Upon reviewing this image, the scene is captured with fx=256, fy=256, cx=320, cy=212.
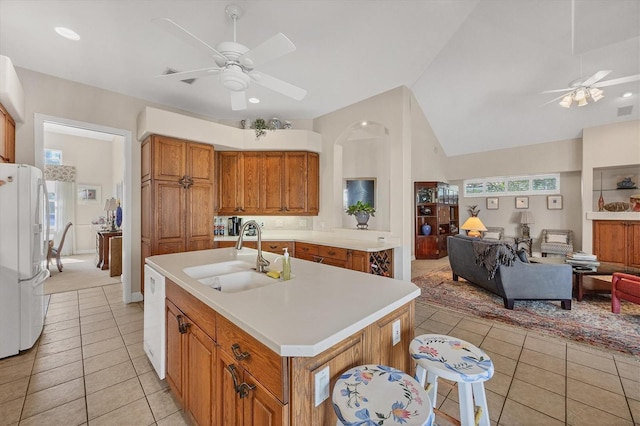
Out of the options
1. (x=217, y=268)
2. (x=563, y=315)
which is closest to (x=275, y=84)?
(x=217, y=268)

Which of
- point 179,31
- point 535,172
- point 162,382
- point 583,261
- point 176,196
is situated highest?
point 179,31

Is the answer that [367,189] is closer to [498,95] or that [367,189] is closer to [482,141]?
[498,95]

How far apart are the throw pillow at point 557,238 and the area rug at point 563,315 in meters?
3.19

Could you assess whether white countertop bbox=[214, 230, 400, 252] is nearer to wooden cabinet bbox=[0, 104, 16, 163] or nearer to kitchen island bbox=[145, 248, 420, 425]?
kitchen island bbox=[145, 248, 420, 425]

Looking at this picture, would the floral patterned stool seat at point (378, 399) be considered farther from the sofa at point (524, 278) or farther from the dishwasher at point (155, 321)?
the sofa at point (524, 278)

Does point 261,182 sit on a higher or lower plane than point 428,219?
higher

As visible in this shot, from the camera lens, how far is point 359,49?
2791mm

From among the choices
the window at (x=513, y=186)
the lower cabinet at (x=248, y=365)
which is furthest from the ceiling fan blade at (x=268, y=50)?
the window at (x=513, y=186)

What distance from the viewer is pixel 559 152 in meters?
6.26

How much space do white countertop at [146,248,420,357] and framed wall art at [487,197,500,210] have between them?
7929 millimetres

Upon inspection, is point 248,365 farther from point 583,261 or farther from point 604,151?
point 604,151

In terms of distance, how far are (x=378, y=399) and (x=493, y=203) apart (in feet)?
28.5

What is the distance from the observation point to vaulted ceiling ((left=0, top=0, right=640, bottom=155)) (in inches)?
88.2

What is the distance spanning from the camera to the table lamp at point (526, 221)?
7036 mm
